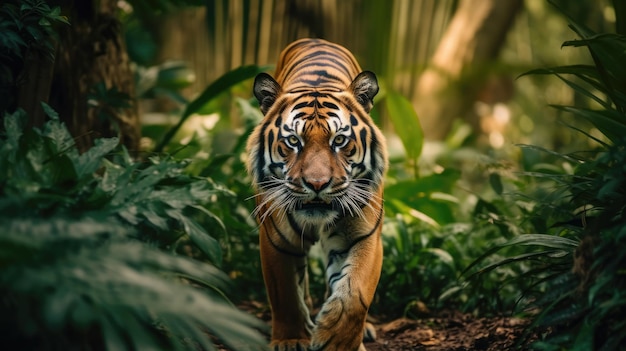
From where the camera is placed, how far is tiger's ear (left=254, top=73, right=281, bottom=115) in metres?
3.82

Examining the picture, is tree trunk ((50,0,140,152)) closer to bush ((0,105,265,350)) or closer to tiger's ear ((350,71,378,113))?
tiger's ear ((350,71,378,113))

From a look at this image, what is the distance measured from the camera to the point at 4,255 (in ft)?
6.52

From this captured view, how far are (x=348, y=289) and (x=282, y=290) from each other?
396 millimetres

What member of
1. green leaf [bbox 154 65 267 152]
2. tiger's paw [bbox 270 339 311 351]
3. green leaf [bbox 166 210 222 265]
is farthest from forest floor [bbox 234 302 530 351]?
green leaf [bbox 154 65 267 152]

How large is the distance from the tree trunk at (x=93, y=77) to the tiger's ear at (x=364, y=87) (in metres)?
1.24

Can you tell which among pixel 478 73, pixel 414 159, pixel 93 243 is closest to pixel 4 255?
pixel 93 243

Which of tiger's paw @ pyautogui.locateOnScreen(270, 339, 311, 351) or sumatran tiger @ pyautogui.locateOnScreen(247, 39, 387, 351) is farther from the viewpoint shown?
tiger's paw @ pyautogui.locateOnScreen(270, 339, 311, 351)

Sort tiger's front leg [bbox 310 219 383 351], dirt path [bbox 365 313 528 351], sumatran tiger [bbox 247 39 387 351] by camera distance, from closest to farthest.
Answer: tiger's front leg [bbox 310 219 383 351]
sumatran tiger [bbox 247 39 387 351]
dirt path [bbox 365 313 528 351]

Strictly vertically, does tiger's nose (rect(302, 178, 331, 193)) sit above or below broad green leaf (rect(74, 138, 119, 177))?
below

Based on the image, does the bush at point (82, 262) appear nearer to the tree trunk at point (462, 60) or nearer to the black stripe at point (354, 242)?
the black stripe at point (354, 242)

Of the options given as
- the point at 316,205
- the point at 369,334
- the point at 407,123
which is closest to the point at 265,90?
the point at 316,205

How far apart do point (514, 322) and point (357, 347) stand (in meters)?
1.05

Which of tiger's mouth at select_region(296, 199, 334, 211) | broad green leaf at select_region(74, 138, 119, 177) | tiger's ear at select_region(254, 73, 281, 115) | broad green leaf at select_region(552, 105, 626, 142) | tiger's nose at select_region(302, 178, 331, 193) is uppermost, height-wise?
broad green leaf at select_region(552, 105, 626, 142)

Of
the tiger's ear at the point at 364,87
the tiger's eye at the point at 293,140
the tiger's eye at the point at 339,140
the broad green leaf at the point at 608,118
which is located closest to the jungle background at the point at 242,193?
the broad green leaf at the point at 608,118
